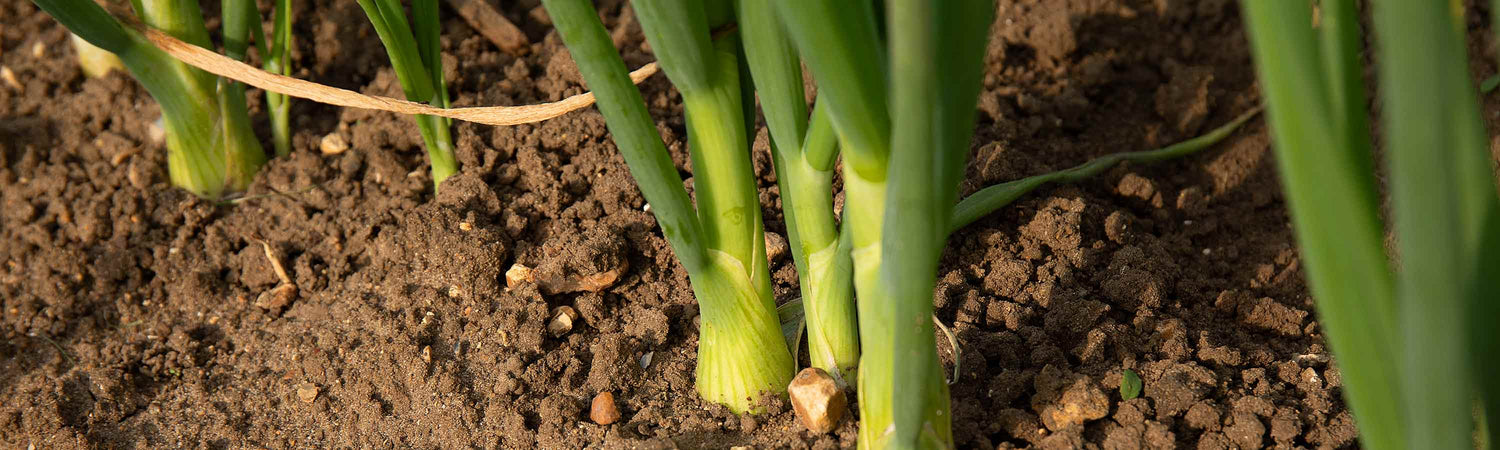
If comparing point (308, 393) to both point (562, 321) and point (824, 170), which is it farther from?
point (824, 170)

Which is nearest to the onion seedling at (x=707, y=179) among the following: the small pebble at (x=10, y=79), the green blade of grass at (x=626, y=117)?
the green blade of grass at (x=626, y=117)

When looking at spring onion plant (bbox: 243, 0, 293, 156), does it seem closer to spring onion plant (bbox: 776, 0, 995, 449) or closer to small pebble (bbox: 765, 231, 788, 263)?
small pebble (bbox: 765, 231, 788, 263)

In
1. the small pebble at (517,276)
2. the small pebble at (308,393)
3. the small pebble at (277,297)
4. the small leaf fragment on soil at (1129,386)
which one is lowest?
the small leaf fragment on soil at (1129,386)

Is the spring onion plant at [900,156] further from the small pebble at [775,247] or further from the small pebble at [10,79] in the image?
the small pebble at [10,79]

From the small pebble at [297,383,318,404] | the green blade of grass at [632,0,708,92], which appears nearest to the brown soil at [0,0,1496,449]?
the small pebble at [297,383,318,404]

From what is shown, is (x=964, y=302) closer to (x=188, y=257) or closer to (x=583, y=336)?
(x=583, y=336)

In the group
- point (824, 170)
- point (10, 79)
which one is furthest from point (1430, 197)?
point (10, 79)
